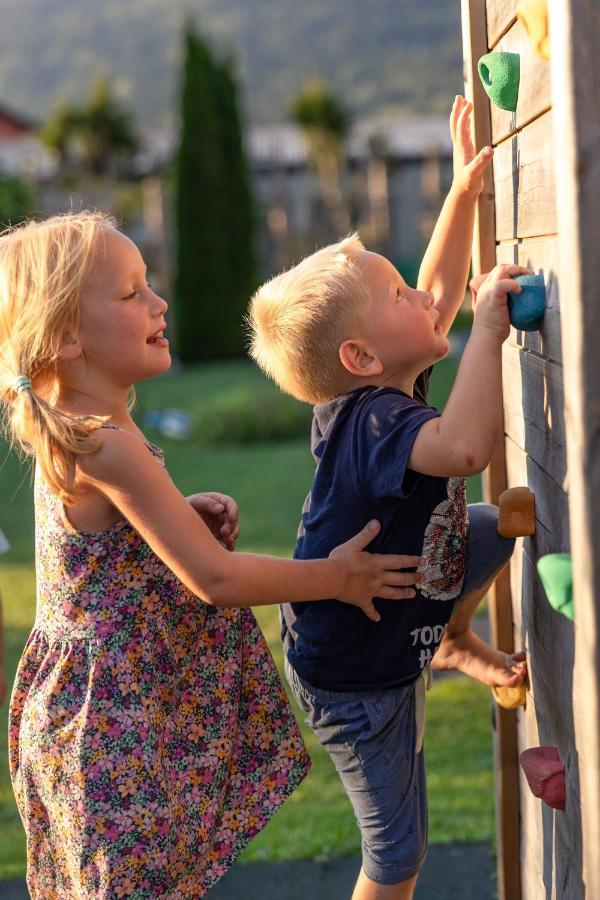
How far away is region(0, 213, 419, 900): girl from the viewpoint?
196 cm

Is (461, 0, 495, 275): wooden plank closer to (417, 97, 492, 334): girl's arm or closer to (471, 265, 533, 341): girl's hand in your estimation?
(417, 97, 492, 334): girl's arm

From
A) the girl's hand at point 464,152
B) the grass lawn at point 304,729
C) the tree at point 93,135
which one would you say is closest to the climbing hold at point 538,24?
the girl's hand at point 464,152

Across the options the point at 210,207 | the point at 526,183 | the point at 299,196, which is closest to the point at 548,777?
the point at 526,183

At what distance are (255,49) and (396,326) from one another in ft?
260

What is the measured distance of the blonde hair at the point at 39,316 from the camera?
1.99 metres

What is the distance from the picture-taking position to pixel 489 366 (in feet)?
5.94

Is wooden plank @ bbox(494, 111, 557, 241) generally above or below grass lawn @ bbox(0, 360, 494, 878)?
above

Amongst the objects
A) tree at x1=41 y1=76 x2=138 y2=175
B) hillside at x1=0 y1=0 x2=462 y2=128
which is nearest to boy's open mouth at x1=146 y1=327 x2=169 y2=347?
tree at x1=41 y1=76 x2=138 y2=175

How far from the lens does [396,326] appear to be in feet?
6.75

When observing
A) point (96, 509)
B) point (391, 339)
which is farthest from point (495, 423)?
point (96, 509)

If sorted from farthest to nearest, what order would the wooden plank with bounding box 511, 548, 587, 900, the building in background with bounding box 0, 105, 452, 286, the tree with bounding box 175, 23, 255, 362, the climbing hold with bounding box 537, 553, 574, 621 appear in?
Answer: the building in background with bounding box 0, 105, 452, 286 → the tree with bounding box 175, 23, 255, 362 → the wooden plank with bounding box 511, 548, 587, 900 → the climbing hold with bounding box 537, 553, 574, 621

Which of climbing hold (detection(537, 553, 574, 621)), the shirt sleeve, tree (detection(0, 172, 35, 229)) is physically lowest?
climbing hold (detection(537, 553, 574, 621))

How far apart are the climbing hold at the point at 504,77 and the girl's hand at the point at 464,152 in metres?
0.32

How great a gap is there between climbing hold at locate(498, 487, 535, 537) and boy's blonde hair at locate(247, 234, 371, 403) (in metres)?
0.39
